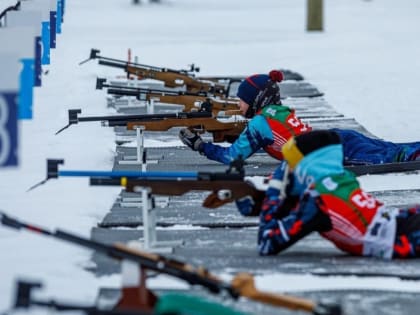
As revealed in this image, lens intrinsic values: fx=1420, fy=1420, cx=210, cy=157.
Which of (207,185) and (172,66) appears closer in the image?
(207,185)

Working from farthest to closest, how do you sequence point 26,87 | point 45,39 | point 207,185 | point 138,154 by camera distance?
point 45,39
point 138,154
point 26,87
point 207,185

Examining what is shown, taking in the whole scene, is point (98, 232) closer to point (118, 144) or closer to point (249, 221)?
point (249, 221)

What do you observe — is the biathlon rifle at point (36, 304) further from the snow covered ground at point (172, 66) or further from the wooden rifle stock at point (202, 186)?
the wooden rifle stock at point (202, 186)

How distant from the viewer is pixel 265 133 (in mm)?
10234

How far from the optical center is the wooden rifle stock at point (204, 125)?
36.4 ft

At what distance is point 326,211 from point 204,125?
4128mm

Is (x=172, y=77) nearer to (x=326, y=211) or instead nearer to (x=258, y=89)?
(x=258, y=89)

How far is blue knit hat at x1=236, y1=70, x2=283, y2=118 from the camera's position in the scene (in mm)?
10156

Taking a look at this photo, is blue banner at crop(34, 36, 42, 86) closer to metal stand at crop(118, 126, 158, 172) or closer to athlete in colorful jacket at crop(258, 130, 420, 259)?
metal stand at crop(118, 126, 158, 172)

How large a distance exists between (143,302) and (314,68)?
52.6ft

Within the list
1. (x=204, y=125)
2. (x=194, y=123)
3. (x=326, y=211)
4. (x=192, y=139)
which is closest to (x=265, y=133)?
(x=192, y=139)

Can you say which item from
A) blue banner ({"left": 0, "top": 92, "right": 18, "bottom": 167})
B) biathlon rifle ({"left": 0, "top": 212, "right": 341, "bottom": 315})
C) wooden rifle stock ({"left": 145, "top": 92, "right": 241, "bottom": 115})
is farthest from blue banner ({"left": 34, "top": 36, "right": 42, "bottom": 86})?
biathlon rifle ({"left": 0, "top": 212, "right": 341, "bottom": 315})

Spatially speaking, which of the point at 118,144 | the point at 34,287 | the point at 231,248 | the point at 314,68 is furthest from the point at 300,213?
the point at 314,68

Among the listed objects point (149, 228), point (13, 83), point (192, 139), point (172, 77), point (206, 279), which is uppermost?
point (13, 83)
